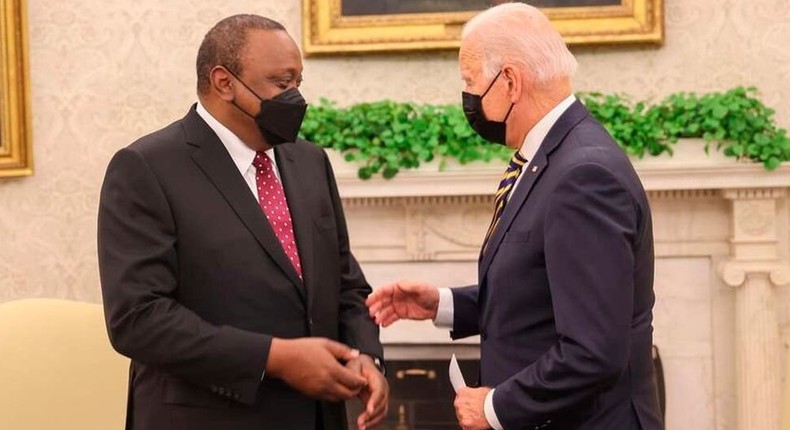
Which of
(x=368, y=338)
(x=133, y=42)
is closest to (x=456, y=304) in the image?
(x=368, y=338)

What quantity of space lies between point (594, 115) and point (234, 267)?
2.54 m

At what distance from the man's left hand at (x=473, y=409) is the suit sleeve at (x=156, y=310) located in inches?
18.0

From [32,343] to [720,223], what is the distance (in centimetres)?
320

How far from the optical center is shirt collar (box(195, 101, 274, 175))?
266 cm

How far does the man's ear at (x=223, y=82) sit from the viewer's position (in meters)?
2.68

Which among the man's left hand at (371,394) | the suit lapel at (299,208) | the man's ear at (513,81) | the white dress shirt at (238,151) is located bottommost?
the man's left hand at (371,394)

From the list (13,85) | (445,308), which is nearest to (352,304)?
(445,308)

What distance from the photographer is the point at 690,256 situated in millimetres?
4828

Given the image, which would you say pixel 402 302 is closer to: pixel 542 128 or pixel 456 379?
pixel 456 379

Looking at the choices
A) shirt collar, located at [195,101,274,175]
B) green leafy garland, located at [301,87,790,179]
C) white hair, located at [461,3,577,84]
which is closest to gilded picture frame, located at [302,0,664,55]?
green leafy garland, located at [301,87,790,179]

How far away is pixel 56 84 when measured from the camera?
534 cm

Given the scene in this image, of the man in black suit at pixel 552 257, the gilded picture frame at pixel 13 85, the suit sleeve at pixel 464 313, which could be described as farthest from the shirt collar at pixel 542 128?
the gilded picture frame at pixel 13 85

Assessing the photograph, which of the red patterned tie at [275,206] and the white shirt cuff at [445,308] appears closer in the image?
the red patterned tie at [275,206]

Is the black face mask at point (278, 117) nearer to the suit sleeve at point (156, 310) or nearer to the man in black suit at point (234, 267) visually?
the man in black suit at point (234, 267)
